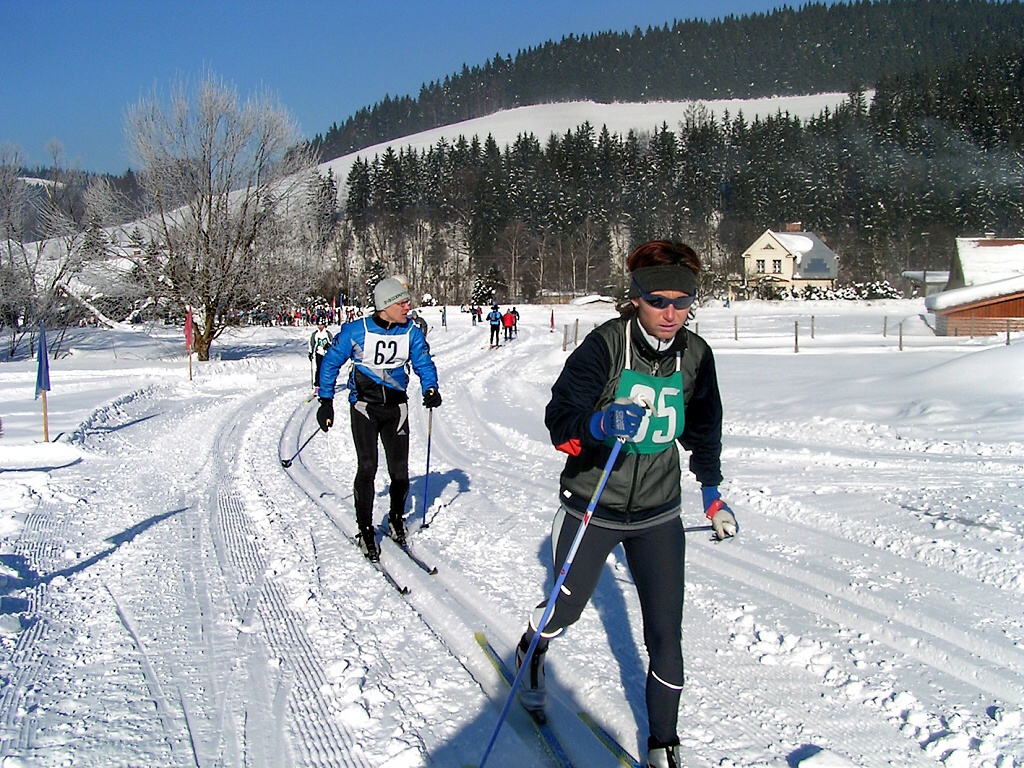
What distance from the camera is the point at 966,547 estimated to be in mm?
5520

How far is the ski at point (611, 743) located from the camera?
10.2ft

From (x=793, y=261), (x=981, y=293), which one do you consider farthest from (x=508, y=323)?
(x=793, y=261)

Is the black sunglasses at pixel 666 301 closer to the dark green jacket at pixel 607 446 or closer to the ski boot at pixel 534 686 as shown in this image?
the dark green jacket at pixel 607 446

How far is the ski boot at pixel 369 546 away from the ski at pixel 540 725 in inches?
71.7

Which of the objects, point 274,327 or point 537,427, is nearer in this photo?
point 537,427

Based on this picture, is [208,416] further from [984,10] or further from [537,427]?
[984,10]

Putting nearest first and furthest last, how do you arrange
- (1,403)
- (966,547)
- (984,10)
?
(966,547), (1,403), (984,10)

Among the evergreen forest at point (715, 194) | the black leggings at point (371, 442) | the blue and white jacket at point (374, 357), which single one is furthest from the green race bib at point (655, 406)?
the evergreen forest at point (715, 194)

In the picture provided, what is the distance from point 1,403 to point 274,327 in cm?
2904

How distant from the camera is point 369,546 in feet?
19.4

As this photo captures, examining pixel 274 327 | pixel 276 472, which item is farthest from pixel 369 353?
pixel 274 327

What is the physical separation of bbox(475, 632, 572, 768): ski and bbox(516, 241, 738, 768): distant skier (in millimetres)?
A: 400

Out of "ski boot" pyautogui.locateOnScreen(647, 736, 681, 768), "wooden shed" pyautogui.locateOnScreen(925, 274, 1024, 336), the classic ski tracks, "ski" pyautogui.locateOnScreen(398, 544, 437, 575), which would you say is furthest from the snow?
"ski boot" pyautogui.locateOnScreen(647, 736, 681, 768)

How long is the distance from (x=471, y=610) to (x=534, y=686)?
1317mm
